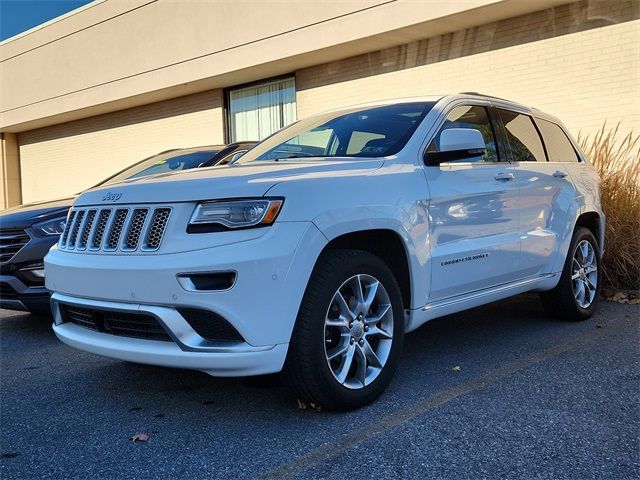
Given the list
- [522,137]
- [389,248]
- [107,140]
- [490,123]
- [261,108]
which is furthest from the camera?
[107,140]

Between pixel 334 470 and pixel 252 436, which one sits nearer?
pixel 334 470

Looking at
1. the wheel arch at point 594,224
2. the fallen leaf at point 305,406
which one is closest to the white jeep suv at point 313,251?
the fallen leaf at point 305,406

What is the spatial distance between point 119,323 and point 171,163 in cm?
362

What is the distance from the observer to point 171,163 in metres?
6.49

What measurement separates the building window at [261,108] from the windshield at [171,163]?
6.25 metres

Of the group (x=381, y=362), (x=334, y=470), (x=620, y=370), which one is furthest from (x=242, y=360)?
(x=620, y=370)

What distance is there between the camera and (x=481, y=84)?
9.70 metres

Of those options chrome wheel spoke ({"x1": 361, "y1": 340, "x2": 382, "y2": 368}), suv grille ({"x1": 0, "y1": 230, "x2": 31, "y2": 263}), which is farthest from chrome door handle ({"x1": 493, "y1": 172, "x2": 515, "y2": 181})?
suv grille ({"x1": 0, "y1": 230, "x2": 31, "y2": 263})

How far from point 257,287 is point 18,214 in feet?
11.6

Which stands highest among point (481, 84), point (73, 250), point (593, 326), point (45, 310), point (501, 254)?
point (481, 84)

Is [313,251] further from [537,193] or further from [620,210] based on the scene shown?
[620,210]

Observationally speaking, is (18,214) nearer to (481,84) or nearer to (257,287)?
(257,287)

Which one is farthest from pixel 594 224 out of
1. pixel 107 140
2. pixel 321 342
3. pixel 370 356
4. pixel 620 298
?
pixel 107 140

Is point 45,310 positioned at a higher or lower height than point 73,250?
lower
